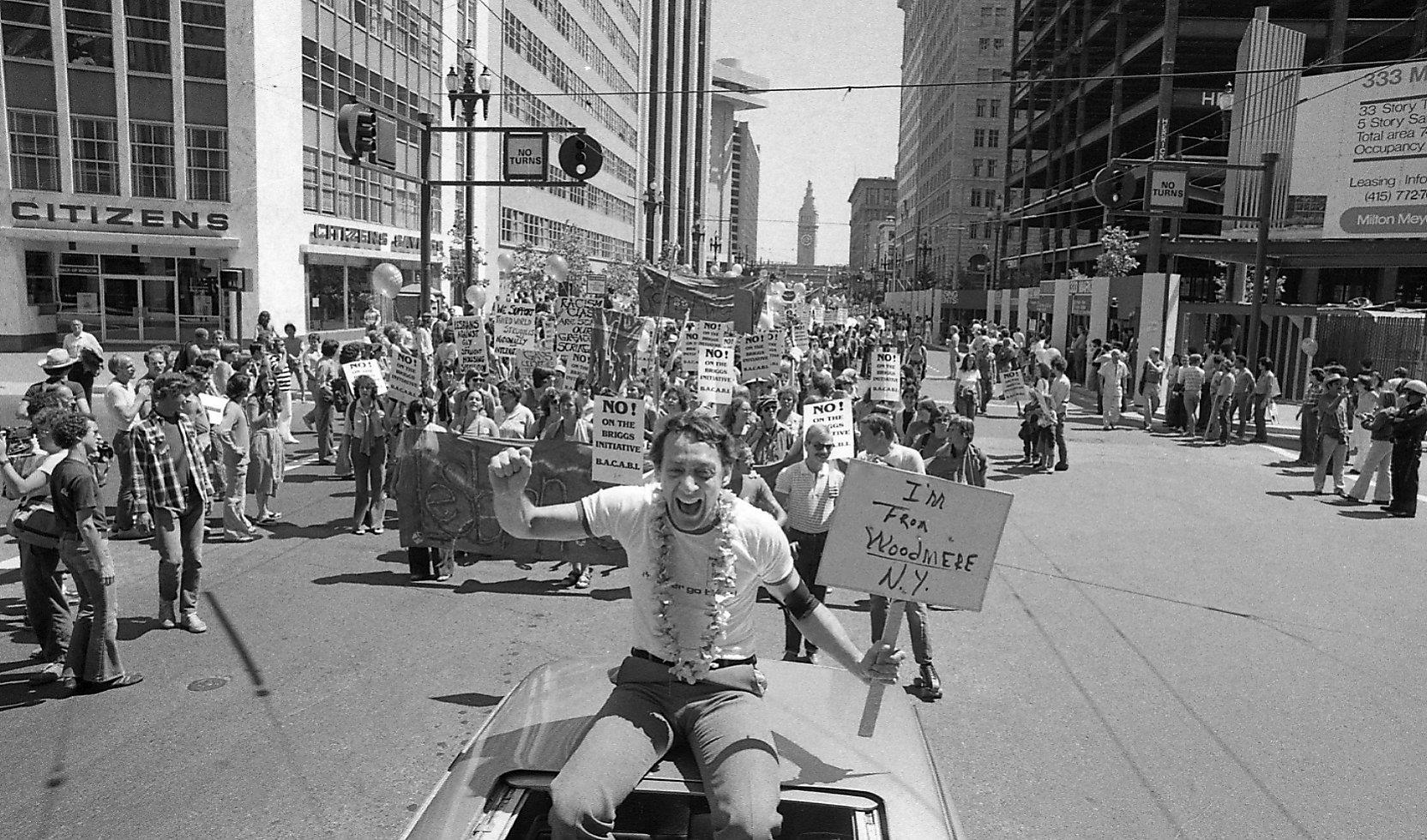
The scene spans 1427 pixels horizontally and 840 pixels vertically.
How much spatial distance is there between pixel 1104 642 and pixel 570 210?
6261cm

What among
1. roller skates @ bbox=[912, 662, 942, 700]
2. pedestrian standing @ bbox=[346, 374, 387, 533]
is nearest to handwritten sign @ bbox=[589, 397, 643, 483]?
roller skates @ bbox=[912, 662, 942, 700]

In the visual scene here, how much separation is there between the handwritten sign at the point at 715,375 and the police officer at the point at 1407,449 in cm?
884

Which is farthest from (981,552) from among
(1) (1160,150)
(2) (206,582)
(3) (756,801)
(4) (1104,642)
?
(1) (1160,150)

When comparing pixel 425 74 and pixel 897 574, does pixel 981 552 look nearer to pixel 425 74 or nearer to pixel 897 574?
pixel 897 574

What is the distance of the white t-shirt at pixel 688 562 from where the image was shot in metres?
3.37

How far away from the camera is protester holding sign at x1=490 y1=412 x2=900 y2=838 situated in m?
2.95

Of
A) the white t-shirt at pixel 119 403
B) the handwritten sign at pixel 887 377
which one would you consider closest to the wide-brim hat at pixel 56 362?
the white t-shirt at pixel 119 403

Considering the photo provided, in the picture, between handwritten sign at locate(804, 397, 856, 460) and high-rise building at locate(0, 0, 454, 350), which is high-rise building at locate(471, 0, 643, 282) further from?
handwritten sign at locate(804, 397, 856, 460)

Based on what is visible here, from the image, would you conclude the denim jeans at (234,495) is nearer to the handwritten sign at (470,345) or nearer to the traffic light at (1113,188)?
the handwritten sign at (470,345)

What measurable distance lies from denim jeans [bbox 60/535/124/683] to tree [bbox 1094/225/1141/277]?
45362 millimetres

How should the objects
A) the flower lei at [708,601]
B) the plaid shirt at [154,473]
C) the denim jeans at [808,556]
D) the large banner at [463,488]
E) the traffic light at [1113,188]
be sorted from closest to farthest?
the flower lei at [708,601] → the denim jeans at [808,556] → the plaid shirt at [154,473] → the large banner at [463,488] → the traffic light at [1113,188]

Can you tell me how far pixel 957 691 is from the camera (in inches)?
284

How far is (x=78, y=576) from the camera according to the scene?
6.49 m

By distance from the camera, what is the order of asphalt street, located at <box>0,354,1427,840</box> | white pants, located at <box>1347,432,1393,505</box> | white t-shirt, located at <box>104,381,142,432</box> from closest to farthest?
asphalt street, located at <box>0,354,1427,840</box>
white t-shirt, located at <box>104,381,142,432</box>
white pants, located at <box>1347,432,1393,505</box>
